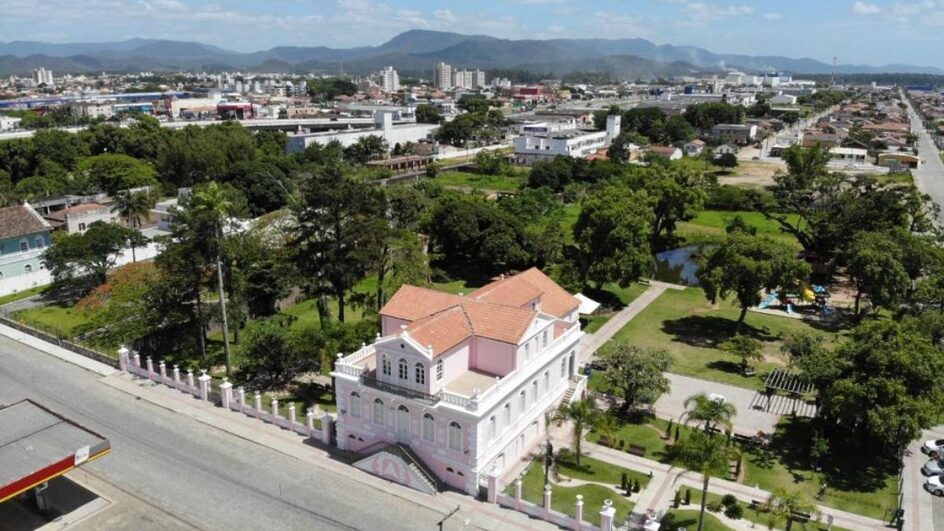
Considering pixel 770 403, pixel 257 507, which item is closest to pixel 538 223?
pixel 770 403

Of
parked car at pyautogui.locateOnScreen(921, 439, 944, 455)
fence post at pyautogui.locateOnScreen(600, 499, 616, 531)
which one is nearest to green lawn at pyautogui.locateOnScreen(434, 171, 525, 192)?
parked car at pyautogui.locateOnScreen(921, 439, 944, 455)

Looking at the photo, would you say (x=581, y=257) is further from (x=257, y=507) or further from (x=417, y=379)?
(x=257, y=507)

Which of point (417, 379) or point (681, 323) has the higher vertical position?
point (417, 379)

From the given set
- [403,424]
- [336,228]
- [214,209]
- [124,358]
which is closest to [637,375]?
[403,424]

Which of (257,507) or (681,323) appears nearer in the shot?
(257,507)

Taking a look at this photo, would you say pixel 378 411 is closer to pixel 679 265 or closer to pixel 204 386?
pixel 204 386

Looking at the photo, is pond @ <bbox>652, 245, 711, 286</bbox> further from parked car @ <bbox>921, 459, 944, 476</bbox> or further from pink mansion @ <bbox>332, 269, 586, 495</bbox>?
pink mansion @ <bbox>332, 269, 586, 495</bbox>

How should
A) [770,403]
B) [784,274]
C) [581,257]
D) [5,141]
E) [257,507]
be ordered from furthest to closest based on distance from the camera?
[5,141], [581,257], [784,274], [770,403], [257,507]
